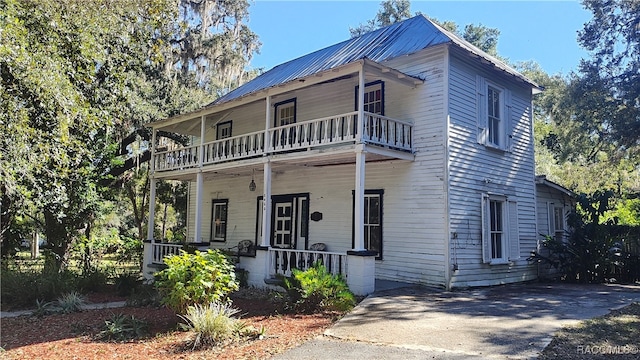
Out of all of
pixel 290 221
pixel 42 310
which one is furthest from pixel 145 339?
pixel 290 221

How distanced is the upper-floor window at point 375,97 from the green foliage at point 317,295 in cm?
545

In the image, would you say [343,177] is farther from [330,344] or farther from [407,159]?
[330,344]

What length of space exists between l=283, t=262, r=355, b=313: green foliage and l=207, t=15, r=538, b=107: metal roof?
16.4ft

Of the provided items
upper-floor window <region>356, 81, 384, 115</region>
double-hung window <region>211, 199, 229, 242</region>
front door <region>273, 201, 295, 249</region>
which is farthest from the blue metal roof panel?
double-hung window <region>211, 199, 229, 242</region>

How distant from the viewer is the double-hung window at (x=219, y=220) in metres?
17.1

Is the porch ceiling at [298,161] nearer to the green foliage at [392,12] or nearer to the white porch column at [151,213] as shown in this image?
the white porch column at [151,213]

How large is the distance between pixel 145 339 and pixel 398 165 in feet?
23.9

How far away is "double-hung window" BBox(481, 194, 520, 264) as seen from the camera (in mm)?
11812

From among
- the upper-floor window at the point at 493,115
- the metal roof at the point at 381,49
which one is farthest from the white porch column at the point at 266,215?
the upper-floor window at the point at 493,115

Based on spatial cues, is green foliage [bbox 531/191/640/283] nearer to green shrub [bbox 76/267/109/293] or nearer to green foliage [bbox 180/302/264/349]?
green foliage [bbox 180/302/264/349]

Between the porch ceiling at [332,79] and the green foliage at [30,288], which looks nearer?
the porch ceiling at [332,79]

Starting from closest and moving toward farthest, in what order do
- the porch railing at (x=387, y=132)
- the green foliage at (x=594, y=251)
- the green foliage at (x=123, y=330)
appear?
the green foliage at (x=123, y=330) → the porch railing at (x=387, y=132) → the green foliage at (x=594, y=251)

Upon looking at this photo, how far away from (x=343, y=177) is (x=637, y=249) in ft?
31.5

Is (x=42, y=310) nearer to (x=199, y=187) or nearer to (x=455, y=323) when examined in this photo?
(x=199, y=187)
